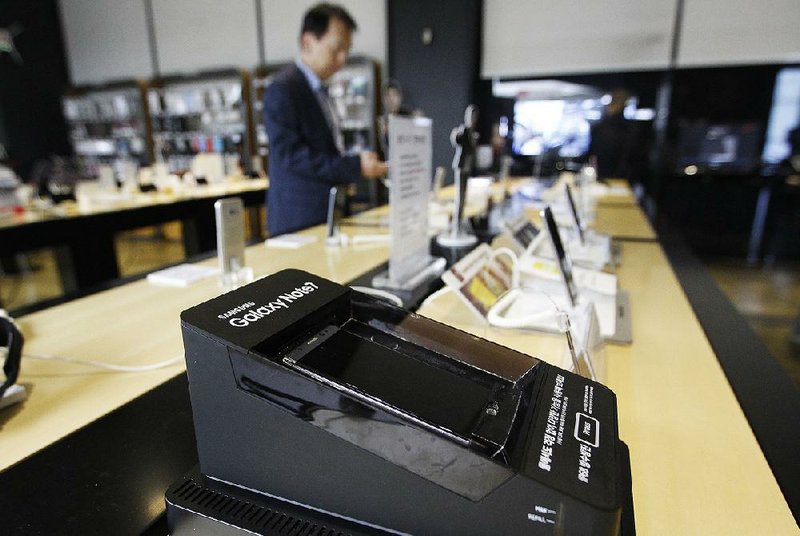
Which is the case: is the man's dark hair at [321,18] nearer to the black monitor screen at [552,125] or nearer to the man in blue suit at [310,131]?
the man in blue suit at [310,131]

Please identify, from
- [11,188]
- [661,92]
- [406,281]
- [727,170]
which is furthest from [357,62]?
[406,281]

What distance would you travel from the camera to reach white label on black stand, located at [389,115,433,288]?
114cm

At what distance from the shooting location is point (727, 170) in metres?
4.93

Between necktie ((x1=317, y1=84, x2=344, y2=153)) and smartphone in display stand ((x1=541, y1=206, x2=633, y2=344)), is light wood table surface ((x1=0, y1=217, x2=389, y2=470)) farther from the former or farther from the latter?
necktie ((x1=317, y1=84, x2=344, y2=153))

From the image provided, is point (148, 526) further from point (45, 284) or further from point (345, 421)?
point (45, 284)

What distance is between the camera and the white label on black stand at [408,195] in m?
1.14

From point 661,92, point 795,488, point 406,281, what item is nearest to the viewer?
point 795,488

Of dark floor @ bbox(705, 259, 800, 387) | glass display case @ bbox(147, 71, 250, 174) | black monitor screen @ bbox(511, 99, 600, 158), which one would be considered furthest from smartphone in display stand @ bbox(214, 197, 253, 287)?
glass display case @ bbox(147, 71, 250, 174)

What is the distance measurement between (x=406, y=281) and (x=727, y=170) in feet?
16.3

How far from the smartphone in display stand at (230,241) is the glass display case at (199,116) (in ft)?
17.2

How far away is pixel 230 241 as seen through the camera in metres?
1.29

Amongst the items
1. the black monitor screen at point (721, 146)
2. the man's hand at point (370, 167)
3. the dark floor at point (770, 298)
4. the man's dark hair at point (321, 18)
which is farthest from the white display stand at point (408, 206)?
the black monitor screen at point (721, 146)

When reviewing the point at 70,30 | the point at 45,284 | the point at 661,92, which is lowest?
the point at 45,284

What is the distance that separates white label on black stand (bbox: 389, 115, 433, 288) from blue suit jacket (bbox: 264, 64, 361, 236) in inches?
37.8
